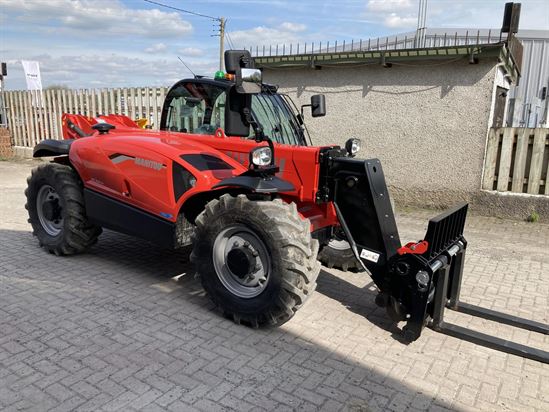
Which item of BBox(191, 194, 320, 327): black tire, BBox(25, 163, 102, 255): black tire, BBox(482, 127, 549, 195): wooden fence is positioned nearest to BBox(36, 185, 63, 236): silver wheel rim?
BBox(25, 163, 102, 255): black tire

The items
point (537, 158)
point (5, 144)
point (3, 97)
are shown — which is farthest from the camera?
point (3, 97)

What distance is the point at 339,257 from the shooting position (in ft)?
16.6

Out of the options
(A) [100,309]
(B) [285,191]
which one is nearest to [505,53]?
(B) [285,191]

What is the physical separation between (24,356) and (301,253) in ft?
6.78

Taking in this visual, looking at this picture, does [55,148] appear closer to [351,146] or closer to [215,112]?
[215,112]

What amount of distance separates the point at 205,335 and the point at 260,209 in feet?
3.56

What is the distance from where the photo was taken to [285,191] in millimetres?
3734

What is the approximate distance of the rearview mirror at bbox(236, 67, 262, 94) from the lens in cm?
347

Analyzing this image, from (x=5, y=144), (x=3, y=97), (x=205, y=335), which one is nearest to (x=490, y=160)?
(x=205, y=335)

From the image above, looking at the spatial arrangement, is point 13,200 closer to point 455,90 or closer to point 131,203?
point 131,203

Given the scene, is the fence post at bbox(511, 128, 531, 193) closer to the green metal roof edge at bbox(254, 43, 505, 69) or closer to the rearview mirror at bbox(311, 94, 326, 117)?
the green metal roof edge at bbox(254, 43, 505, 69)

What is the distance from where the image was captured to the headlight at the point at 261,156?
359cm

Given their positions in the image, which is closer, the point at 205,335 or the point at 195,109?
the point at 205,335

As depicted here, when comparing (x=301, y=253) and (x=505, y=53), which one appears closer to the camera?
(x=301, y=253)
